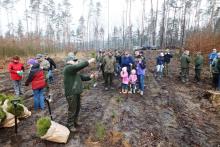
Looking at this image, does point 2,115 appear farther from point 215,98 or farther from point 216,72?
point 216,72

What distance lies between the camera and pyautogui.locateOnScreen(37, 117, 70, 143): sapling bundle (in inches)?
239

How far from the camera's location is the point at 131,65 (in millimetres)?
12602

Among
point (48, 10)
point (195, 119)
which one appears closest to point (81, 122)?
point (195, 119)

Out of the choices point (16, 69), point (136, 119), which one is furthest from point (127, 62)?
point (16, 69)

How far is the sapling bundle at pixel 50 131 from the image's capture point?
19.9 feet

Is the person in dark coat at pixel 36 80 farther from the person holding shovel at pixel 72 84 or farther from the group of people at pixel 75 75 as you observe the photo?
the person holding shovel at pixel 72 84

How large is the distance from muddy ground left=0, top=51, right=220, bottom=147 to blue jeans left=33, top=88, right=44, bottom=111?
0.39 m

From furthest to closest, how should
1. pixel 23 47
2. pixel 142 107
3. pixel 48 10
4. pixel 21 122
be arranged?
pixel 48 10 → pixel 23 47 → pixel 142 107 → pixel 21 122

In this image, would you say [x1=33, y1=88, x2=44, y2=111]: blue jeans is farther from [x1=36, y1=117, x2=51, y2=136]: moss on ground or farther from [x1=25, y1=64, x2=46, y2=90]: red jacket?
[x1=36, y1=117, x2=51, y2=136]: moss on ground

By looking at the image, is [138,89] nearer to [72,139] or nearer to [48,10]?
[72,139]

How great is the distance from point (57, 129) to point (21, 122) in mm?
1927

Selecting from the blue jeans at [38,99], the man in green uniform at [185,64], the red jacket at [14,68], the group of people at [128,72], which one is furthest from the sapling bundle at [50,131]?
the man in green uniform at [185,64]

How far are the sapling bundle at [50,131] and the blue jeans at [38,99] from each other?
2712 millimetres

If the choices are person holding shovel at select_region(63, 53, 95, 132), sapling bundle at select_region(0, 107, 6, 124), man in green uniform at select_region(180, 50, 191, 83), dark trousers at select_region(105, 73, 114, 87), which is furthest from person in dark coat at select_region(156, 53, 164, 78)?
sapling bundle at select_region(0, 107, 6, 124)
